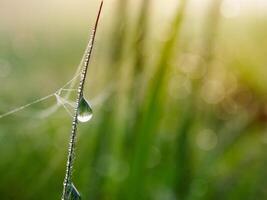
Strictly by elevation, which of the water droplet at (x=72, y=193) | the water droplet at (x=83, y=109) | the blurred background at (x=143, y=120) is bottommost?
the blurred background at (x=143, y=120)

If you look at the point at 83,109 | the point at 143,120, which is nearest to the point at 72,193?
the point at 83,109

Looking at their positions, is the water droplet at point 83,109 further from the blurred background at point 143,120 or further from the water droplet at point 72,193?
the blurred background at point 143,120

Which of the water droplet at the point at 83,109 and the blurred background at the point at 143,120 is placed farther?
the blurred background at the point at 143,120

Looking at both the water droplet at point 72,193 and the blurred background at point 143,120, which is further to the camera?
the blurred background at point 143,120

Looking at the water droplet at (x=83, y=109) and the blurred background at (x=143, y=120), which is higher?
the water droplet at (x=83, y=109)

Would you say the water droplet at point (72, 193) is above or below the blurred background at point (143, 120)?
above

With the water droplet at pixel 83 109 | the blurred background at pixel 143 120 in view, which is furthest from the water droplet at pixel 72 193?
the blurred background at pixel 143 120

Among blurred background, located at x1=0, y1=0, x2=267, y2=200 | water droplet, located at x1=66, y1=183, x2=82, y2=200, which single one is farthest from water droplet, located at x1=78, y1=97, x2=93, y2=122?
blurred background, located at x1=0, y1=0, x2=267, y2=200

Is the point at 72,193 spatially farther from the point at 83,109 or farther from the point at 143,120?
the point at 143,120

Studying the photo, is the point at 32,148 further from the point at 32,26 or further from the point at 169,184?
the point at 32,26
